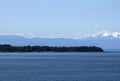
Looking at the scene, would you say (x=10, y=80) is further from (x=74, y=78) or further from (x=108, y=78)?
(x=108, y=78)

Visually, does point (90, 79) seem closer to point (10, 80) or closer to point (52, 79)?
point (52, 79)

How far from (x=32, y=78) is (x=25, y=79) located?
89.5 inches

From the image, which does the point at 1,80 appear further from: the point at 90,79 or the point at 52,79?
the point at 90,79

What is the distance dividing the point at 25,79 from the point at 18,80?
1929 mm

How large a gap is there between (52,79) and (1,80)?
7.80 meters

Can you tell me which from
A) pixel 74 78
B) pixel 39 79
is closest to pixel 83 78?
pixel 74 78

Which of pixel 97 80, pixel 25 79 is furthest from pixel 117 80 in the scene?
pixel 25 79

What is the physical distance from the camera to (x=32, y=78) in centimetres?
8262

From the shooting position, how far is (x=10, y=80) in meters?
78.7

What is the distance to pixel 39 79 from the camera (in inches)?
3189

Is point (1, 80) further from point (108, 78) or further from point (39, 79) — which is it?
point (108, 78)

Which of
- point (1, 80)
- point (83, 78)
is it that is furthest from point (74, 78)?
point (1, 80)

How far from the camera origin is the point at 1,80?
78.8 meters

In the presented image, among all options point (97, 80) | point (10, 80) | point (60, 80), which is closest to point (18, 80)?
point (10, 80)
